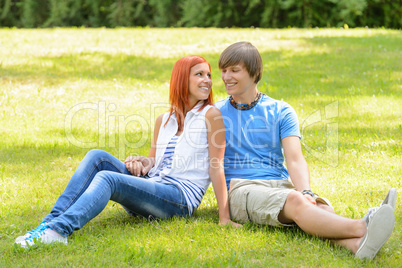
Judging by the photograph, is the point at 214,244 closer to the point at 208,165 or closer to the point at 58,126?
the point at 208,165

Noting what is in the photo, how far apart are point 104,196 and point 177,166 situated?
0.66 metres

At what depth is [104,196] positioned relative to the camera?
345 cm

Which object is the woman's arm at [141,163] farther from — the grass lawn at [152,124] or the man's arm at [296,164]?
the man's arm at [296,164]

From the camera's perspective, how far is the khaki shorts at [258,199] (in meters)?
3.52

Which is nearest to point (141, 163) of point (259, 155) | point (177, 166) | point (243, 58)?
point (177, 166)

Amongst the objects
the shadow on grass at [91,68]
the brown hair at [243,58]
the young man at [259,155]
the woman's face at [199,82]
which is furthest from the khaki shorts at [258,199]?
the shadow on grass at [91,68]

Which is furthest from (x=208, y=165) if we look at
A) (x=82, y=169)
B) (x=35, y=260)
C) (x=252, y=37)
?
(x=252, y=37)

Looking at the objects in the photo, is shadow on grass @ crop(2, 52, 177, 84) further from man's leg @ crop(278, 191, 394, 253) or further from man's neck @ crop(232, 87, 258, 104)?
man's leg @ crop(278, 191, 394, 253)

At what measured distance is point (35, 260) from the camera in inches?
126

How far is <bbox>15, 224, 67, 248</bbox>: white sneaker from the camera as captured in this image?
331 cm

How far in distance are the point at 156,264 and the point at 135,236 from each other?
1.63 feet

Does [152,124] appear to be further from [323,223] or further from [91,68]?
[323,223]

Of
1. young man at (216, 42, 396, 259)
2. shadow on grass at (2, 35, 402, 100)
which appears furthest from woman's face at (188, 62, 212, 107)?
shadow on grass at (2, 35, 402, 100)

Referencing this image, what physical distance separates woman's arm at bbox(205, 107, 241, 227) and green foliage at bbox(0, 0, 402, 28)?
14820 millimetres
